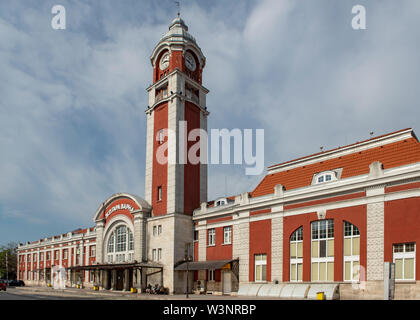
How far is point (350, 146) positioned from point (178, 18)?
2918cm

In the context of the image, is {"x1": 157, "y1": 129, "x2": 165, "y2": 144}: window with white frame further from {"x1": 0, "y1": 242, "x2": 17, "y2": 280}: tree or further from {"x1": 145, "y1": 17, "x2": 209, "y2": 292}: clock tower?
{"x1": 0, "y1": 242, "x2": 17, "y2": 280}: tree

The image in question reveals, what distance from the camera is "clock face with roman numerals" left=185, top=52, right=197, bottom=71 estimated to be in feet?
159

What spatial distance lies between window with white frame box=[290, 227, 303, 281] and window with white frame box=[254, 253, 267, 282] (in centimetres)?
284

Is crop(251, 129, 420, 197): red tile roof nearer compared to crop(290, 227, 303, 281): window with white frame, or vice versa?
crop(251, 129, 420, 197): red tile roof

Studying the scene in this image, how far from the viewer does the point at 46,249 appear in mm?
74062

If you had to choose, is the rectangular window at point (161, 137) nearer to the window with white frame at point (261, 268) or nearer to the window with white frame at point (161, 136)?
the window with white frame at point (161, 136)

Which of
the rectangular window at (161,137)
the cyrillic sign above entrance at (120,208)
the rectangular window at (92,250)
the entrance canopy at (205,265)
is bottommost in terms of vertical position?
the rectangular window at (92,250)

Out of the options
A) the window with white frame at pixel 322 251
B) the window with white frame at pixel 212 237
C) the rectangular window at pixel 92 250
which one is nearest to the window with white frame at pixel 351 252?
the window with white frame at pixel 322 251

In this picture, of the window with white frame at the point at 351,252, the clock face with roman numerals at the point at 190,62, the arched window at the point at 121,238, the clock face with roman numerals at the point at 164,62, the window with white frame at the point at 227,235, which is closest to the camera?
the window with white frame at the point at 351,252

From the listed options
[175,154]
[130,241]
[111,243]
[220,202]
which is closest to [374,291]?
[220,202]

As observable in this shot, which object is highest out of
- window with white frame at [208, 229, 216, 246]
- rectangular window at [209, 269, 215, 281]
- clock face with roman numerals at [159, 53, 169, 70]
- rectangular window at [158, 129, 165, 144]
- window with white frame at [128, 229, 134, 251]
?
clock face with roman numerals at [159, 53, 169, 70]

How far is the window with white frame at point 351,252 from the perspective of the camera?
28.4 m

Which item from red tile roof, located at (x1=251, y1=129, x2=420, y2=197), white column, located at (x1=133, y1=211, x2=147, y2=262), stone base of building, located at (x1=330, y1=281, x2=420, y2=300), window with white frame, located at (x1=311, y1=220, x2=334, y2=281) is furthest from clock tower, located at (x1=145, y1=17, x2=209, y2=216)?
stone base of building, located at (x1=330, y1=281, x2=420, y2=300)

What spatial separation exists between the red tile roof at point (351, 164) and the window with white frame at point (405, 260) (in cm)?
600
